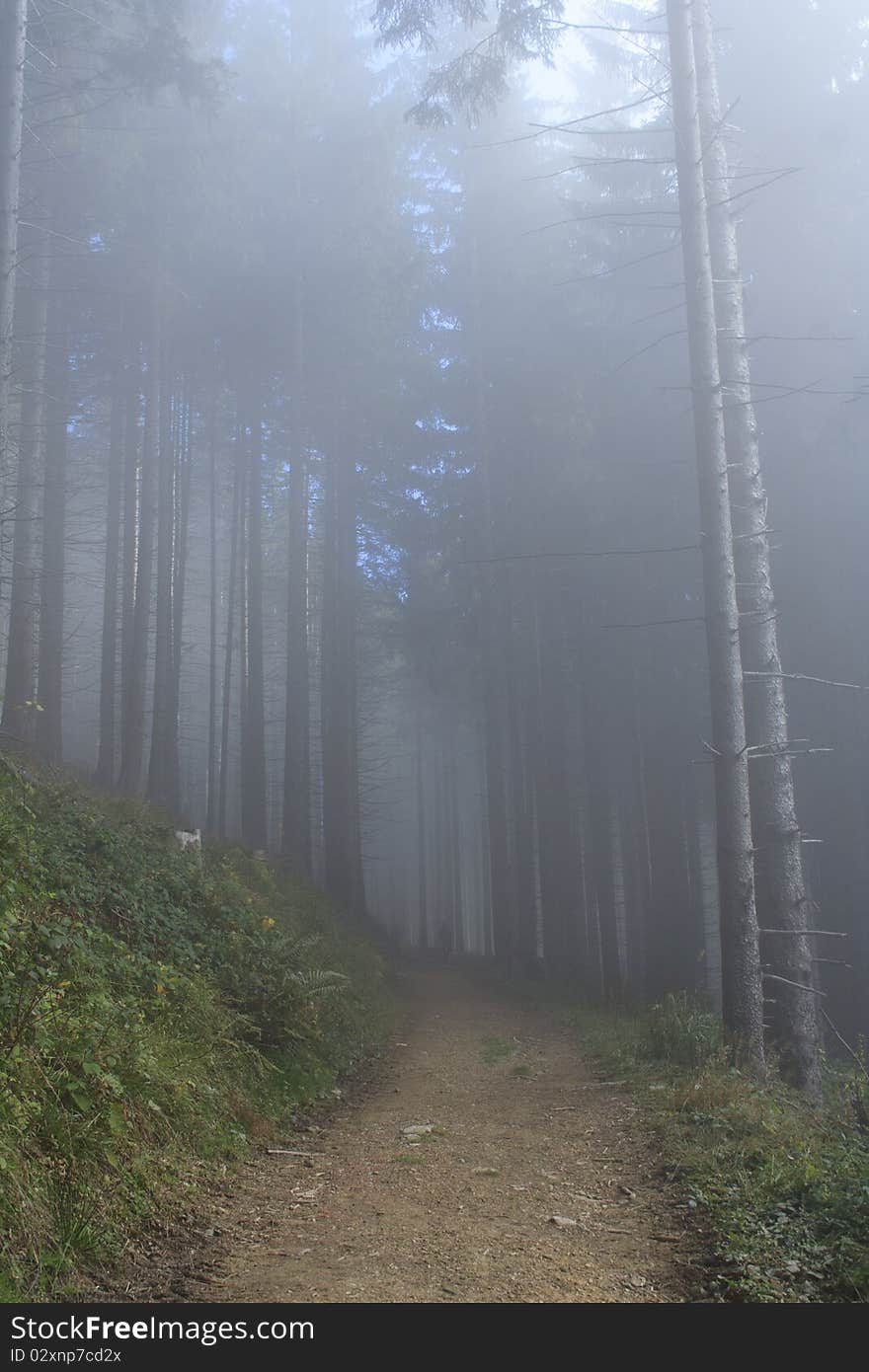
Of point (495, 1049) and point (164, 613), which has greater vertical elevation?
point (164, 613)

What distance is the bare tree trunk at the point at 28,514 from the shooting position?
472 inches

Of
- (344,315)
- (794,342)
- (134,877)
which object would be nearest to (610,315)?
(794,342)

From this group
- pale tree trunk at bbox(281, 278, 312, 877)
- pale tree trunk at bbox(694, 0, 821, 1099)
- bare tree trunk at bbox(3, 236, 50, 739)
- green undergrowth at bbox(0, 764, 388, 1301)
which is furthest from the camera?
pale tree trunk at bbox(281, 278, 312, 877)

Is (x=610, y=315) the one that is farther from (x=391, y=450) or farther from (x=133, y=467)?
(x=133, y=467)

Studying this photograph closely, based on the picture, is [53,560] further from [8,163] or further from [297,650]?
[8,163]

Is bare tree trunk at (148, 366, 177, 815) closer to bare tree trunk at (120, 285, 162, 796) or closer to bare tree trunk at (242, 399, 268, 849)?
bare tree trunk at (120, 285, 162, 796)

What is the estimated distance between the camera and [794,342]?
46.4 feet

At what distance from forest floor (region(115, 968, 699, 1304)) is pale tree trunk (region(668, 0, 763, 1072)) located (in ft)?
5.14

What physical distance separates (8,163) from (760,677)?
9.87 m

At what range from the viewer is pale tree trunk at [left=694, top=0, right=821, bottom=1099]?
7797mm

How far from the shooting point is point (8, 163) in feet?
30.8

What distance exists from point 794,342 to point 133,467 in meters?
13.6

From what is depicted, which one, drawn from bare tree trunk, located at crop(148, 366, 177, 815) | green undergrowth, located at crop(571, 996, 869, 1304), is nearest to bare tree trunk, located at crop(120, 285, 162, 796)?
bare tree trunk, located at crop(148, 366, 177, 815)

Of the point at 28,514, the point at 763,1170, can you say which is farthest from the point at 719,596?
the point at 28,514
